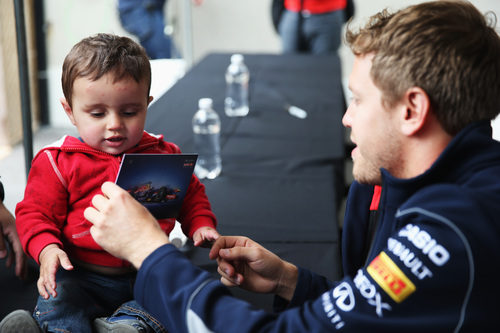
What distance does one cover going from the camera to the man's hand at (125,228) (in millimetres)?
950

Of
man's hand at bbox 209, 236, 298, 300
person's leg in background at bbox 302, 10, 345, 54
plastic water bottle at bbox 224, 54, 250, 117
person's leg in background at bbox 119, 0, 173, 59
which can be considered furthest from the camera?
person's leg in background at bbox 119, 0, 173, 59

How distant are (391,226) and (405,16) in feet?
1.16

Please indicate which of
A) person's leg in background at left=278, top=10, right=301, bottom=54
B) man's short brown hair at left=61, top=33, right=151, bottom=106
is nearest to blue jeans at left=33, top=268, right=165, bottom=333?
man's short brown hair at left=61, top=33, right=151, bottom=106

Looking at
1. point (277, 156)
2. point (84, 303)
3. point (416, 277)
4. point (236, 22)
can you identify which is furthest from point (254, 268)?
point (236, 22)

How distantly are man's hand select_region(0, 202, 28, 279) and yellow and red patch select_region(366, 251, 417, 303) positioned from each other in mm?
903

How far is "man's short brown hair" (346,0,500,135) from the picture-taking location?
0.90 metres

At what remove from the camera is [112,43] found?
3.98 ft

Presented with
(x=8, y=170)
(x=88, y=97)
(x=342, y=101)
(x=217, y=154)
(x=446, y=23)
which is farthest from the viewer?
(x=342, y=101)

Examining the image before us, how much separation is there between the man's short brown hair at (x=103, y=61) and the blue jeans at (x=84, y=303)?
0.38 metres

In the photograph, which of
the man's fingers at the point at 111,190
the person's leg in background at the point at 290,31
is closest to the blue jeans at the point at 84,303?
the man's fingers at the point at 111,190

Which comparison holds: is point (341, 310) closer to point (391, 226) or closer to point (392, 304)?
point (392, 304)

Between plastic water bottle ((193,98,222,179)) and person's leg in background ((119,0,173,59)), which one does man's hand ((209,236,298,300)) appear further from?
person's leg in background ((119,0,173,59))

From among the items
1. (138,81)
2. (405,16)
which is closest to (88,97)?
(138,81)

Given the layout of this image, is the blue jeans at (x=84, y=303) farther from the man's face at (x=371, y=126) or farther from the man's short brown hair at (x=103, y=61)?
the man's face at (x=371, y=126)
